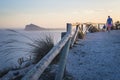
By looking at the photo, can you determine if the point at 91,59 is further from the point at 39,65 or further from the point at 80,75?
the point at 39,65

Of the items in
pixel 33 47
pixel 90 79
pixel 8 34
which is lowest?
pixel 90 79

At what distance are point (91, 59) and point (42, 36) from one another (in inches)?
69.5

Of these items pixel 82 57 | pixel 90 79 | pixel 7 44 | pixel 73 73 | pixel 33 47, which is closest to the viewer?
pixel 90 79

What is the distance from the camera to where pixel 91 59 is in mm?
8492

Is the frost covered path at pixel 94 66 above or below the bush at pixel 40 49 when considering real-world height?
below

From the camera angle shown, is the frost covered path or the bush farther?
the bush

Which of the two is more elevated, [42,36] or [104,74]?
[42,36]

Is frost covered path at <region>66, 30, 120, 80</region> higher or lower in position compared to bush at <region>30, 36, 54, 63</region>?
lower

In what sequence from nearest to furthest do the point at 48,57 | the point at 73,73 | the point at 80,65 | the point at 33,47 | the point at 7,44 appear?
1. the point at 48,57
2. the point at 73,73
3. the point at 7,44
4. the point at 80,65
5. the point at 33,47

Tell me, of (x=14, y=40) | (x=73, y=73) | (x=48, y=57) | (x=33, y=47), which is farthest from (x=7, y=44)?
(x=48, y=57)

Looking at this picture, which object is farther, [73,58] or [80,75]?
[73,58]

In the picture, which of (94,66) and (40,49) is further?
(40,49)

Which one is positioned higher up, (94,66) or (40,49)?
(40,49)

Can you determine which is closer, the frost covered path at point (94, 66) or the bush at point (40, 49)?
the frost covered path at point (94, 66)
